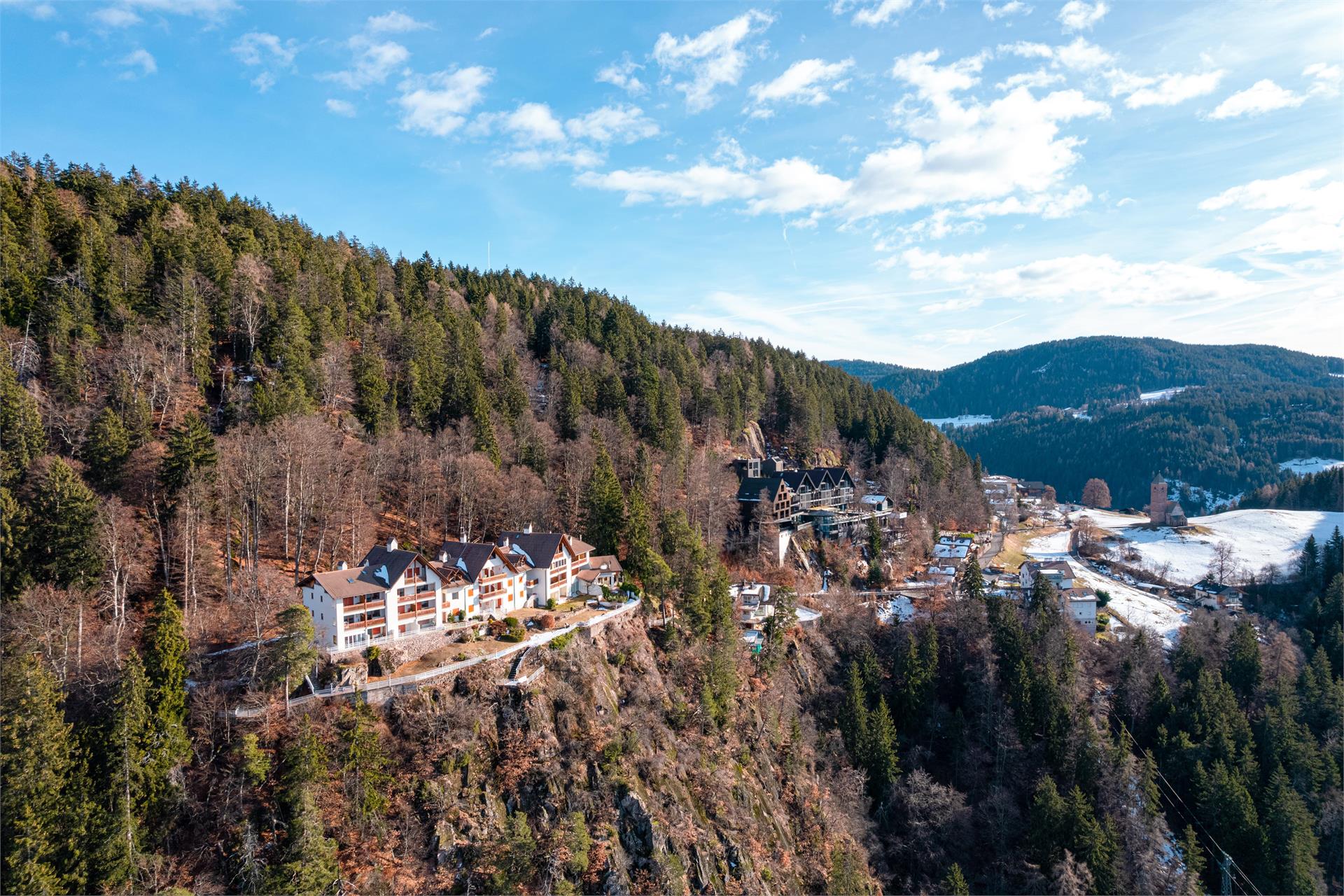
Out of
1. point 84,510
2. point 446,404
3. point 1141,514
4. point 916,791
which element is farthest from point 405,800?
point 1141,514

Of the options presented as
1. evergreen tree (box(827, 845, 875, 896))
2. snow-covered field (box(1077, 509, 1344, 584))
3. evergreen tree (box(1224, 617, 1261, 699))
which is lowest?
evergreen tree (box(827, 845, 875, 896))

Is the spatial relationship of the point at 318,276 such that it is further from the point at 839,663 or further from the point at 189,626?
the point at 839,663

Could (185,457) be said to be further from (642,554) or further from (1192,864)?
(1192,864)

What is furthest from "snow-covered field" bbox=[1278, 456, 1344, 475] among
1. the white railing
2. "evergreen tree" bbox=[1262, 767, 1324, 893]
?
the white railing

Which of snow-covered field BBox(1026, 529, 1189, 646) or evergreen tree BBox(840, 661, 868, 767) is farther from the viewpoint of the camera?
snow-covered field BBox(1026, 529, 1189, 646)

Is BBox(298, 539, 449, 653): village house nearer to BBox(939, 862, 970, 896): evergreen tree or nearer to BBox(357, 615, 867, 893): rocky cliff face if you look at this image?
BBox(357, 615, 867, 893): rocky cliff face
